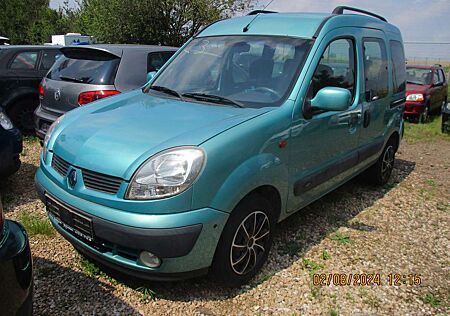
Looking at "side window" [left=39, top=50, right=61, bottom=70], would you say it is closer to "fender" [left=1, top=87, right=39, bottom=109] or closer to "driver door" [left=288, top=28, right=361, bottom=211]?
"fender" [left=1, top=87, right=39, bottom=109]

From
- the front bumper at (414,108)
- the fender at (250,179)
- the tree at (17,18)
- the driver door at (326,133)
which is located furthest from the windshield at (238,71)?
the tree at (17,18)

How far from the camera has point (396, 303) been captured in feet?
9.45

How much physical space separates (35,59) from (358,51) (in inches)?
228

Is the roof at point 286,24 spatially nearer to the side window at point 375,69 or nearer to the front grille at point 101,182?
the side window at point 375,69

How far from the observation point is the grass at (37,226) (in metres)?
3.50

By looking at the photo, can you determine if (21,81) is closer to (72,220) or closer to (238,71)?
(238,71)

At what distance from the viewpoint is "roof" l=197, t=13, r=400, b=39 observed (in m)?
3.45

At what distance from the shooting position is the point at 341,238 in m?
3.75

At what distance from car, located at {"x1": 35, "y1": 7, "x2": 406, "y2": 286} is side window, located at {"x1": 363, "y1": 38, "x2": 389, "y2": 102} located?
0.11ft

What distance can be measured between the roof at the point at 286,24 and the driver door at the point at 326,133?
0.12 metres

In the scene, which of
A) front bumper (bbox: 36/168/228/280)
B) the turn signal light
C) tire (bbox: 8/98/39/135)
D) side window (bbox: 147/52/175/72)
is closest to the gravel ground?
front bumper (bbox: 36/168/228/280)

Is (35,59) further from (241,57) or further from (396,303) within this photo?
(396,303)

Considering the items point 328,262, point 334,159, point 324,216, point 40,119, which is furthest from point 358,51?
point 40,119

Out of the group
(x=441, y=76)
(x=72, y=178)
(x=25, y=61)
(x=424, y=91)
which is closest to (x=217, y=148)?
(x=72, y=178)
